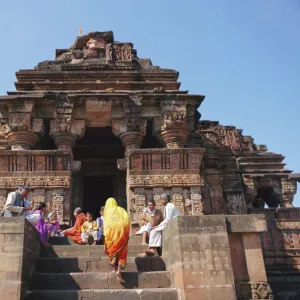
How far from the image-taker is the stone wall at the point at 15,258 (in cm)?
597

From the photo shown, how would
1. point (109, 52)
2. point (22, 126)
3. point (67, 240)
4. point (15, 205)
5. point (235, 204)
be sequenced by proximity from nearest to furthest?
point (15, 205) → point (67, 240) → point (22, 126) → point (235, 204) → point (109, 52)

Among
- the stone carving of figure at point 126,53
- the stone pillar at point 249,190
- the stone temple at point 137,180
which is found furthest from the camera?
the stone carving of figure at point 126,53

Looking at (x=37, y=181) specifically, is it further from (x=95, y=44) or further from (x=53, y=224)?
(x=95, y=44)

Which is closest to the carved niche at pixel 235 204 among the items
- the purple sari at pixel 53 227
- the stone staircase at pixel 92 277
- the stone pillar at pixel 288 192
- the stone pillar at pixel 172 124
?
the stone pillar at pixel 288 192

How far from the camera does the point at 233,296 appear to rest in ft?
19.9

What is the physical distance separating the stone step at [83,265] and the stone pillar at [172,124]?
17.3 feet

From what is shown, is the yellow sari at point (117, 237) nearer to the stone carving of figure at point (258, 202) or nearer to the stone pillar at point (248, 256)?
the stone pillar at point (248, 256)

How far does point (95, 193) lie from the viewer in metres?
17.2

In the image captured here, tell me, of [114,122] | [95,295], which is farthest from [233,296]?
[114,122]

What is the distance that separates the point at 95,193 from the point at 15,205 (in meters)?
9.72

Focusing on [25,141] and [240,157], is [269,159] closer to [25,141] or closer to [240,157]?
[240,157]

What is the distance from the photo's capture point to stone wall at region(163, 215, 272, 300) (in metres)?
6.14

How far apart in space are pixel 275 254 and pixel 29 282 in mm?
A: 9532

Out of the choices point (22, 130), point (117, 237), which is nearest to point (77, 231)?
point (117, 237)
